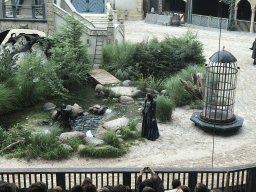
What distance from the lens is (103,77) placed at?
Answer: 1695cm

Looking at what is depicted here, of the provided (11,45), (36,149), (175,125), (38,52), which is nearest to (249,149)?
(175,125)

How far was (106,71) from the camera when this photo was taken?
58.4 ft

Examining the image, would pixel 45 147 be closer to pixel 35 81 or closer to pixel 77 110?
pixel 77 110

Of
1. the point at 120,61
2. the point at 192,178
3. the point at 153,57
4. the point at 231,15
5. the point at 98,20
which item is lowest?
the point at 192,178

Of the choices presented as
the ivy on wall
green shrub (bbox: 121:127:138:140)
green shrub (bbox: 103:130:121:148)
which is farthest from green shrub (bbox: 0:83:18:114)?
the ivy on wall

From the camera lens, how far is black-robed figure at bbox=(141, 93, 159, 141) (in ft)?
34.3

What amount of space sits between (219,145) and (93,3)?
20.5 m

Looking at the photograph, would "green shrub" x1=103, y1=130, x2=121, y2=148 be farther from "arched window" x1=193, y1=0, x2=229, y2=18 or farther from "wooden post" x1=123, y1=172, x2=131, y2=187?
"arched window" x1=193, y1=0, x2=229, y2=18

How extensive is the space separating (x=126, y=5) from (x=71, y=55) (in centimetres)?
1982

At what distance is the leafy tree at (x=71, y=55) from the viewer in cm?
1580

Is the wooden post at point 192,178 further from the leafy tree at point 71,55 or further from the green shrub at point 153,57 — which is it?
the green shrub at point 153,57

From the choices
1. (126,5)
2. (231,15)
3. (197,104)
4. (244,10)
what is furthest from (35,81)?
(126,5)

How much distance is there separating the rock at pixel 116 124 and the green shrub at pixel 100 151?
173 cm

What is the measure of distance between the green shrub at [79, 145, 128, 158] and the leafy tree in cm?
667
